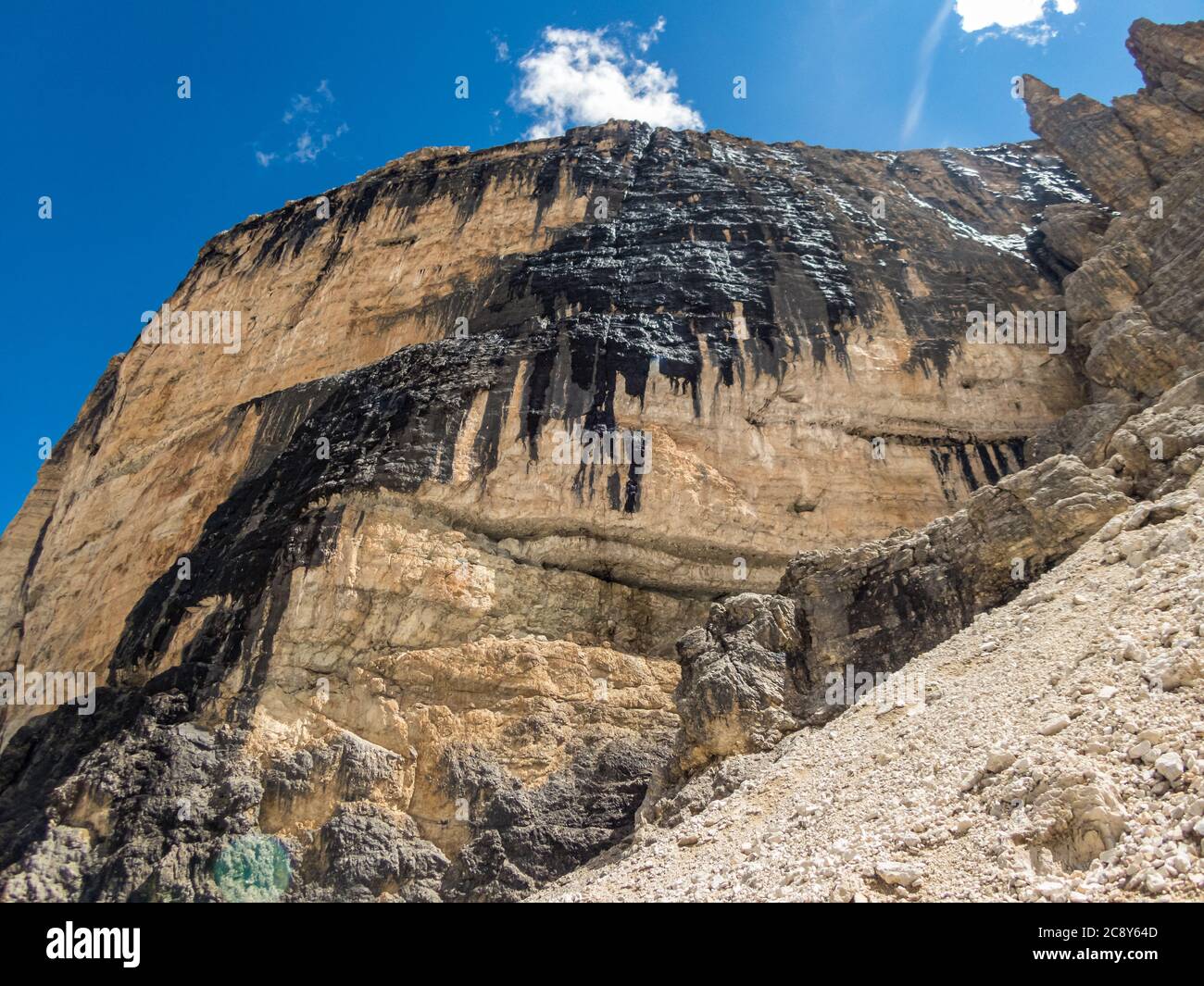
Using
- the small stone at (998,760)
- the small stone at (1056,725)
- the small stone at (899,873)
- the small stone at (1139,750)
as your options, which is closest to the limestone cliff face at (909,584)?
the small stone at (1056,725)

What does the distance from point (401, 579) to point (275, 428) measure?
12.5 m

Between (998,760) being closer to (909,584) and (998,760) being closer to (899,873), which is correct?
(899,873)

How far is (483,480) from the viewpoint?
1134 inches

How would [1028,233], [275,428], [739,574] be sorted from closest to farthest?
[739,574]
[275,428]
[1028,233]

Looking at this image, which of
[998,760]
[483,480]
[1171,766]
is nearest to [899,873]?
[998,760]

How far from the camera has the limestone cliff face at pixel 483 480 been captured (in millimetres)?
22047

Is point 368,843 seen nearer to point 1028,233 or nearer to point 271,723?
point 271,723

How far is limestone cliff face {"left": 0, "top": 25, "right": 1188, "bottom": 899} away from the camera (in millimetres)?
22047

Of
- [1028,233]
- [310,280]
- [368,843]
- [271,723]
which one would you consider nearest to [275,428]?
[310,280]

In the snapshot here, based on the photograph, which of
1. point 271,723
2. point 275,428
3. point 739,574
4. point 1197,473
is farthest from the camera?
point 275,428

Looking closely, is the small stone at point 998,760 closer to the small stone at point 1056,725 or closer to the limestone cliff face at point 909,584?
the small stone at point 1056,725

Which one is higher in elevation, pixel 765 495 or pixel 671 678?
pixel 765 495

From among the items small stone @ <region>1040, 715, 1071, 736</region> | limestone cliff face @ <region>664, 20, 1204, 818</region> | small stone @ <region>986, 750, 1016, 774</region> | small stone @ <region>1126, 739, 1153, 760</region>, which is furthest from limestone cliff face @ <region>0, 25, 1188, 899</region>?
small stone @ <region>1126, 739, 1153, 760</region>

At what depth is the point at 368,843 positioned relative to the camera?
21344 millimetres
